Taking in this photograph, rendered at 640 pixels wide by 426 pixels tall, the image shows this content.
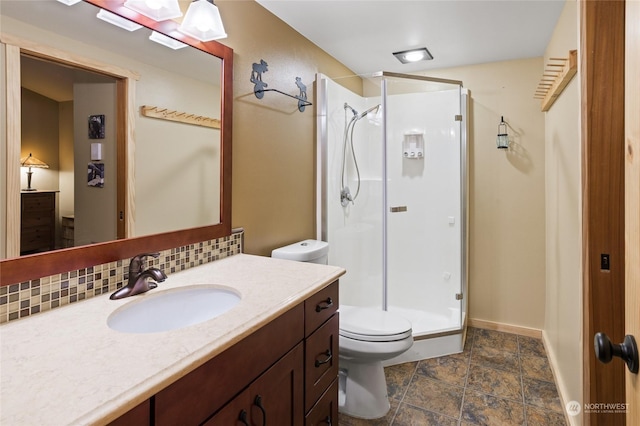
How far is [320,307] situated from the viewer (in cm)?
140

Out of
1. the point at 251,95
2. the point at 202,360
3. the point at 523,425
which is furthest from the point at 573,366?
the point at 251,95

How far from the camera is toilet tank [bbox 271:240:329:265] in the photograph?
6.89ft

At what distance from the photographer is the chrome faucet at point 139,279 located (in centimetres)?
123

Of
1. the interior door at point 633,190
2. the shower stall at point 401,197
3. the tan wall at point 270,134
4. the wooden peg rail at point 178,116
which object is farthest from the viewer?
the shower stall at point 401,197

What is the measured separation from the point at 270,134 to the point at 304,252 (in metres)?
0.74

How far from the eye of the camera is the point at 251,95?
2004 millimetres

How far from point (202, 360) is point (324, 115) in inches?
83.1

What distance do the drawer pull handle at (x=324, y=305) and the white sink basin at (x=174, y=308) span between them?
308mm

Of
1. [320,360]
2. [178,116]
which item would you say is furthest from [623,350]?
[178,116]

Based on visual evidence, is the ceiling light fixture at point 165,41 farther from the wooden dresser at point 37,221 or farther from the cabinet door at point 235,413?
the cabinet door at point 235,413

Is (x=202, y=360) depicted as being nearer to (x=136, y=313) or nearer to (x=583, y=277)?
(x=136, y=313)

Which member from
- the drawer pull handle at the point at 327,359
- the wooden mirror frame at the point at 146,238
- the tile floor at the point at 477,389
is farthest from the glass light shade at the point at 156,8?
the tile floor at the point at 477,389

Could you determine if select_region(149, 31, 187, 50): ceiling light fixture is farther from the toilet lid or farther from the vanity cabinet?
the toilet lid

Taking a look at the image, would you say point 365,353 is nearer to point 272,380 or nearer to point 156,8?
point 272,380
